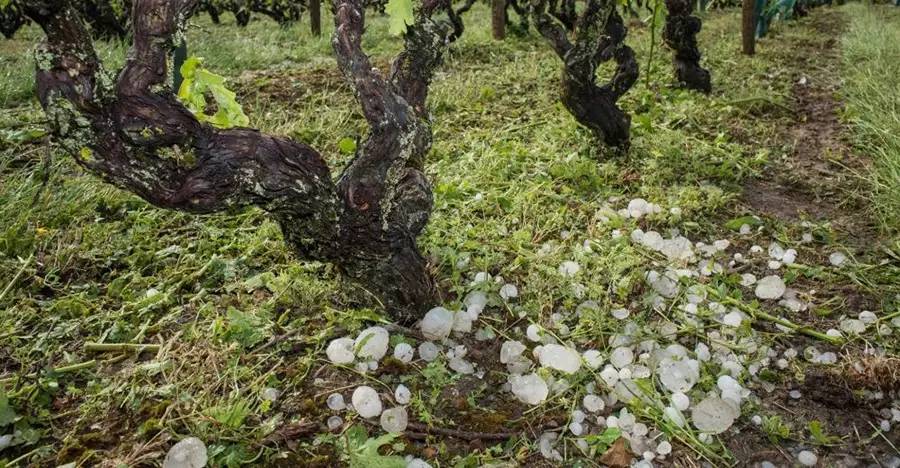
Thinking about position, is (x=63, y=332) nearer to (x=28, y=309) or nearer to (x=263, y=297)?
(x=28, y=309)

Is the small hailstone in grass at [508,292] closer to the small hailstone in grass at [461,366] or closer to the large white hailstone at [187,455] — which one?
the small hailstone in grass at [461,366]

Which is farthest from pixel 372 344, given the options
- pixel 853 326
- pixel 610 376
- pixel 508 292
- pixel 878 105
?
pixel 878 105

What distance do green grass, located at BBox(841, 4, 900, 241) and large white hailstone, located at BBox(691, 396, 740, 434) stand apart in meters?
2.01

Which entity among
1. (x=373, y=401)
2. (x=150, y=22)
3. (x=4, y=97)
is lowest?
(x=373, y=401)

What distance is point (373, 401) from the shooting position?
7.58 feet

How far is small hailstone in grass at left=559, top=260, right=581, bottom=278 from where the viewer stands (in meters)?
3.12

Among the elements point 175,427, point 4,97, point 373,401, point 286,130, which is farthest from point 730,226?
point 4,97

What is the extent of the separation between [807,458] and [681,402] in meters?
0.47

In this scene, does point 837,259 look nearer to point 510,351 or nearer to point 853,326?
point 853,326

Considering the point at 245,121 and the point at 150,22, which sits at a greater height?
the point at 150,22

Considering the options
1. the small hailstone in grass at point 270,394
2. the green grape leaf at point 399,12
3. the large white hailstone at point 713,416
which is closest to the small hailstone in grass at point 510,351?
the large white hailstone at point 713,416

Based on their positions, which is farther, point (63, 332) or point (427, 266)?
point (427, 266)

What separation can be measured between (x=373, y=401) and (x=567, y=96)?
3.06 metres

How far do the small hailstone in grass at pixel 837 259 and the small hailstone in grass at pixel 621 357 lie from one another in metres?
1.51
